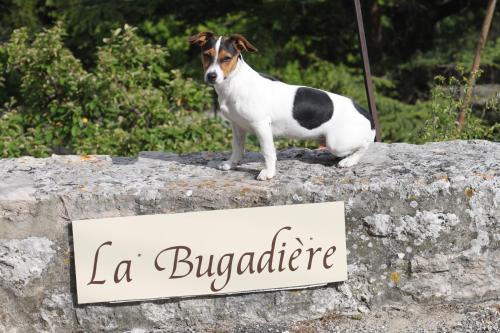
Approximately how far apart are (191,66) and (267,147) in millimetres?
4765

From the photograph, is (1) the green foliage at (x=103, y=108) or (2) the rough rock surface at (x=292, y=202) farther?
(1) the green foliage at (x=103, y=108)

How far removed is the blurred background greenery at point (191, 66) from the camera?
537 cm

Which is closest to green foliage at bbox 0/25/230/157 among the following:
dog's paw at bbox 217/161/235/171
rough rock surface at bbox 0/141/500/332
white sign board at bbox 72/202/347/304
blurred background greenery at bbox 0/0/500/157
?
blurred background greenery at bbox 0/0/500/157

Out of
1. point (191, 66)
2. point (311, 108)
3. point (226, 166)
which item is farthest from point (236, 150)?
point (191, 66)

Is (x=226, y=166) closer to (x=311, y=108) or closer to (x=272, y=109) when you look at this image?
(x=272, y=109)

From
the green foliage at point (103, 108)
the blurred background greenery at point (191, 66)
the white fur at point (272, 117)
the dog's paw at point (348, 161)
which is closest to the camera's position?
the white fur at point (272, 117)

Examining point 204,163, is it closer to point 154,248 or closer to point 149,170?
point 149,170

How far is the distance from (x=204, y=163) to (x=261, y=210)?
2.20ft

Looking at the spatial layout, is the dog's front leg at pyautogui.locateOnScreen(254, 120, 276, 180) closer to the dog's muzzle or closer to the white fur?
the white fur

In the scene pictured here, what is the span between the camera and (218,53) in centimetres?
276

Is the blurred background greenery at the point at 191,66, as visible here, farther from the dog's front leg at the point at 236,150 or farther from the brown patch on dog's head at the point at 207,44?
the brown patch on dog's head at the point at 207,44

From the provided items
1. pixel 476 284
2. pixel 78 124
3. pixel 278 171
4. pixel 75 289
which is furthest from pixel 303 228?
pixel 78 124

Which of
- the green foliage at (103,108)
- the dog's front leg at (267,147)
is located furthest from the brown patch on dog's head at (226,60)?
the green foliage at (103,108)

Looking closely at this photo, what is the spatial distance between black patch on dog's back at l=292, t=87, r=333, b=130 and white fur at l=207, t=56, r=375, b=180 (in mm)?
24
